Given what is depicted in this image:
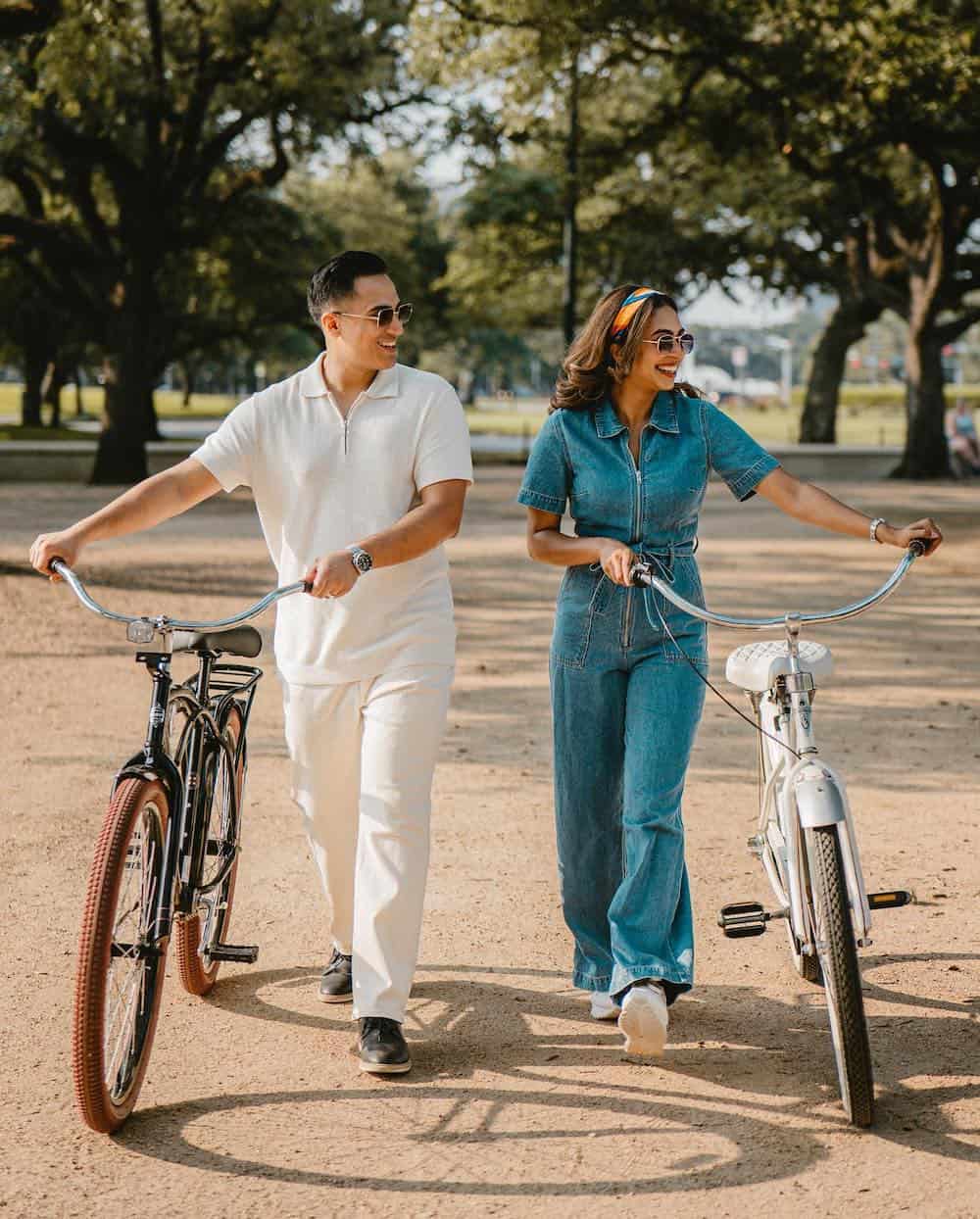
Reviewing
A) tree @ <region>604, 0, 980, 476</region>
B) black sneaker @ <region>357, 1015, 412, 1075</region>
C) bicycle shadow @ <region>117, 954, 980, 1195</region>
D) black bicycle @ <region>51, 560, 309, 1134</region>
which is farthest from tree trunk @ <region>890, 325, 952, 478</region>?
black sneaker @ <region>357, 1015, 412, 1075</region>

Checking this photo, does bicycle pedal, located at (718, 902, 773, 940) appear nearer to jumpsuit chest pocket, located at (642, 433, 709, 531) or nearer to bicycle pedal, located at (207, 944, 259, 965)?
jumpsuit chest pocket, located at (642, 433, 709, 531)

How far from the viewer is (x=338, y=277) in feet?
14.1

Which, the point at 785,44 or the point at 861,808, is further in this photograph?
the point at 785,44

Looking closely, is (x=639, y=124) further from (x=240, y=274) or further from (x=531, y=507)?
(x=531, y=507)

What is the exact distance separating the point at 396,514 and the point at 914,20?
1783 centimetres

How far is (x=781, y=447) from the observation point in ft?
153

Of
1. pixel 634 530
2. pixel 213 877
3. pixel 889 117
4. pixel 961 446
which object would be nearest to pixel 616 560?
pixel 634 530

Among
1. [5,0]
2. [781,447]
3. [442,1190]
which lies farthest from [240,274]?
[442,1190]

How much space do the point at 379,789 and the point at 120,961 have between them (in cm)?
72

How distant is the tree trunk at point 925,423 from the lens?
30125 mm

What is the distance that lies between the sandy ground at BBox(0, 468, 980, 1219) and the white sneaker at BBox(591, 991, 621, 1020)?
0.04 meters

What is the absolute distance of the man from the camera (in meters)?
4.23

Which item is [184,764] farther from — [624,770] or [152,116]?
[152,116]

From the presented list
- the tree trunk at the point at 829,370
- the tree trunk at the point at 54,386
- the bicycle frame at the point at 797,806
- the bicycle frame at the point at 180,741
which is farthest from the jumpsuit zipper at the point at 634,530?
the tree trunk at the point at 54,386
